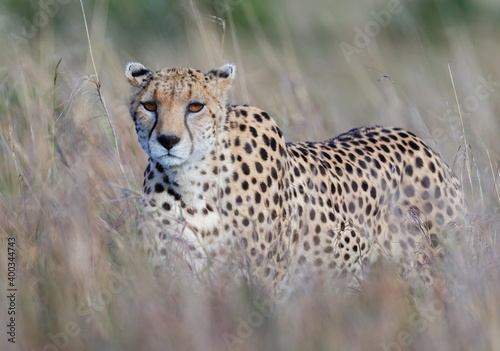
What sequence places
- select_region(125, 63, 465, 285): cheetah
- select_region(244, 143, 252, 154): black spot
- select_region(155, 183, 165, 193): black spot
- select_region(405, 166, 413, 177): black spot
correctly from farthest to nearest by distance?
select_region(405, 166, 413, 177): black spot
select_region(244, 143, 252, 154): black spot
select_region(155, 183, 165, 193): black spot
select_region(125, 63, 465, 285): cheetah

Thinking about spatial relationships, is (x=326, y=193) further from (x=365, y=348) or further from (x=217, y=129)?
(x=365, y=348)

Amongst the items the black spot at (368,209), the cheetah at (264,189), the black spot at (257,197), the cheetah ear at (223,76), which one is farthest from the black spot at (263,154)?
the black spot at (368,209)

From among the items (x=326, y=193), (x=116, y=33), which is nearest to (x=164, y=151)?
(x=326, y=193)

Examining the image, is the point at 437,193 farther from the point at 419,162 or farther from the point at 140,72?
the point at 140,72

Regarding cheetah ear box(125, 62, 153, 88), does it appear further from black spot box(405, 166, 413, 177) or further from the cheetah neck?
black spot box(405, 166, 413, 177)

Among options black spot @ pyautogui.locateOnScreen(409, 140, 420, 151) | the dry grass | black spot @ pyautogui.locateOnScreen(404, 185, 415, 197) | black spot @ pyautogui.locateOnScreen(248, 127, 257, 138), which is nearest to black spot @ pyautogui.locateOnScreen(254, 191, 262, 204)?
black spot @ pyautogui.locateOnScreen(248, 127, 257, 138)

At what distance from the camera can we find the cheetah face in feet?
12.1

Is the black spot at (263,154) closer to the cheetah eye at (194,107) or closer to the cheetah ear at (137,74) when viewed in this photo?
the cheetah eye at (194,107)

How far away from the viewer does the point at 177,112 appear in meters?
3.79

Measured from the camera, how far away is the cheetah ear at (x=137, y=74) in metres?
4.04

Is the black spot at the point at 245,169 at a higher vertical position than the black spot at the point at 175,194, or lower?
higher

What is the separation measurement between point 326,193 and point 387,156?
1.39ft

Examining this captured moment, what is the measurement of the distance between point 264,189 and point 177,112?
1.60ft

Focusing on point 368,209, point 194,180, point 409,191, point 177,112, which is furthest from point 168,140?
point 409,191
